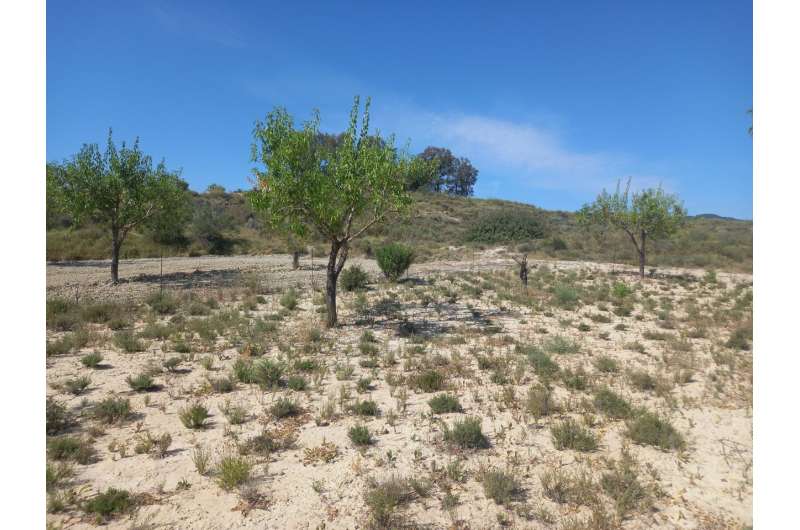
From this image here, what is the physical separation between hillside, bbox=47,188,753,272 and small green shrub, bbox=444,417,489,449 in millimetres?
17266

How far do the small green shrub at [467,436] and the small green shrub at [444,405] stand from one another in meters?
0.85

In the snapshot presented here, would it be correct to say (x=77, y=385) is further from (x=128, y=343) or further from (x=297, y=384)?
(x=297, y=384)

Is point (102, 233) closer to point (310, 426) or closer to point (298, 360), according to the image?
point (298, 360)

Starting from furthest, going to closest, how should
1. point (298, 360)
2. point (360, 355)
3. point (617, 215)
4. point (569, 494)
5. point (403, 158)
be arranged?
point (617, 215) → point (403, 158) → point (360, 355) → point (298, 360) → point (569, 494)

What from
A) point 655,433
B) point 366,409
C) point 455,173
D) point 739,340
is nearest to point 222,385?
point 366,409

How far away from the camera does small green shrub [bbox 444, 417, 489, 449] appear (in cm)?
606

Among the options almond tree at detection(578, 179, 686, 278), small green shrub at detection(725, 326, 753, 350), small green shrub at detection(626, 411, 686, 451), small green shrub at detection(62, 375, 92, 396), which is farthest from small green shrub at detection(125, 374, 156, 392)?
almond tree at detection(578, 179, 686, 278)

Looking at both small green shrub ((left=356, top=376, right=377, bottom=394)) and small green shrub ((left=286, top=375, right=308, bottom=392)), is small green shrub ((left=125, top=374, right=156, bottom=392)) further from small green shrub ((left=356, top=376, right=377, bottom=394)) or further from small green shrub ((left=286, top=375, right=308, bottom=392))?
small green shrub ((left=356, top=376, right=377, bottom=394))

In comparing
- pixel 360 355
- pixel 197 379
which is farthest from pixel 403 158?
pixel 197 379

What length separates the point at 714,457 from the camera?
19.2ft

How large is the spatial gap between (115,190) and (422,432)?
18.8 metres

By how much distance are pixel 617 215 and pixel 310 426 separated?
959 inches

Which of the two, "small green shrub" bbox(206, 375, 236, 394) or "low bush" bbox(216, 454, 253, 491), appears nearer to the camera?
"low bush" bbox(216, 454, 253, 491)

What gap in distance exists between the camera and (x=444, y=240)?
161 feet
